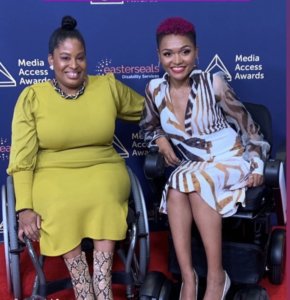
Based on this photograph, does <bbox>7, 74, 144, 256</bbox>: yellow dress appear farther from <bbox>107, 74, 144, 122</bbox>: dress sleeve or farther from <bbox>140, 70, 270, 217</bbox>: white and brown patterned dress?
<bbox>140, 70, 270, 217</bbox>: white and brown patterned dress

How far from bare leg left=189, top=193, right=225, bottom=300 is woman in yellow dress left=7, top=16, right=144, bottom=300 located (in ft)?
0.99

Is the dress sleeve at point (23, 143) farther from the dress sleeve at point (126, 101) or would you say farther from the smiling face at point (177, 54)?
the smiling face at point (177, 54)

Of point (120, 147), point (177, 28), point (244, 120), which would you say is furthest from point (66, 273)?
point (177, 28)

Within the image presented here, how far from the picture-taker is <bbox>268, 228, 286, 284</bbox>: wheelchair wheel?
2.33 metres

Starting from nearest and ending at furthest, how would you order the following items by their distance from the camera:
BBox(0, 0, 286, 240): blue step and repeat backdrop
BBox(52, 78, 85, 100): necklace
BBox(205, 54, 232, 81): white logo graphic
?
BBox(52, 78, 85, 100): necklace
BBox(0, 0, 286, 240): blue step and repeat backdrop
BBox(205, 54, 232, 81): white logo graphic

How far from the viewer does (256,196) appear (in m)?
2.12

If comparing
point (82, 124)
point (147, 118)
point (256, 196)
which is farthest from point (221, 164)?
point (82, 124)

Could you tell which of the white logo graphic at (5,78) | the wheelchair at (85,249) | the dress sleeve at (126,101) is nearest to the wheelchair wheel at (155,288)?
the wheelchair at (85,249)

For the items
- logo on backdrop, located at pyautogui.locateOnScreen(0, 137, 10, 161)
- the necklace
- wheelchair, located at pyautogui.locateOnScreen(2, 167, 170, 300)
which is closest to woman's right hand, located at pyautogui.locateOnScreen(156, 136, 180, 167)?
wheelchair, located at pyautogui.locateOnScreen(2, 167, 170, 300)

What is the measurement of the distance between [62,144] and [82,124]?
114 millimetres

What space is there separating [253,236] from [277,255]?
128mm

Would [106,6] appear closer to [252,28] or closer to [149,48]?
[149,48]

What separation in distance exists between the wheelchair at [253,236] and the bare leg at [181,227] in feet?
0.40

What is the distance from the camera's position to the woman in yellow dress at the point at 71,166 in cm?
212
